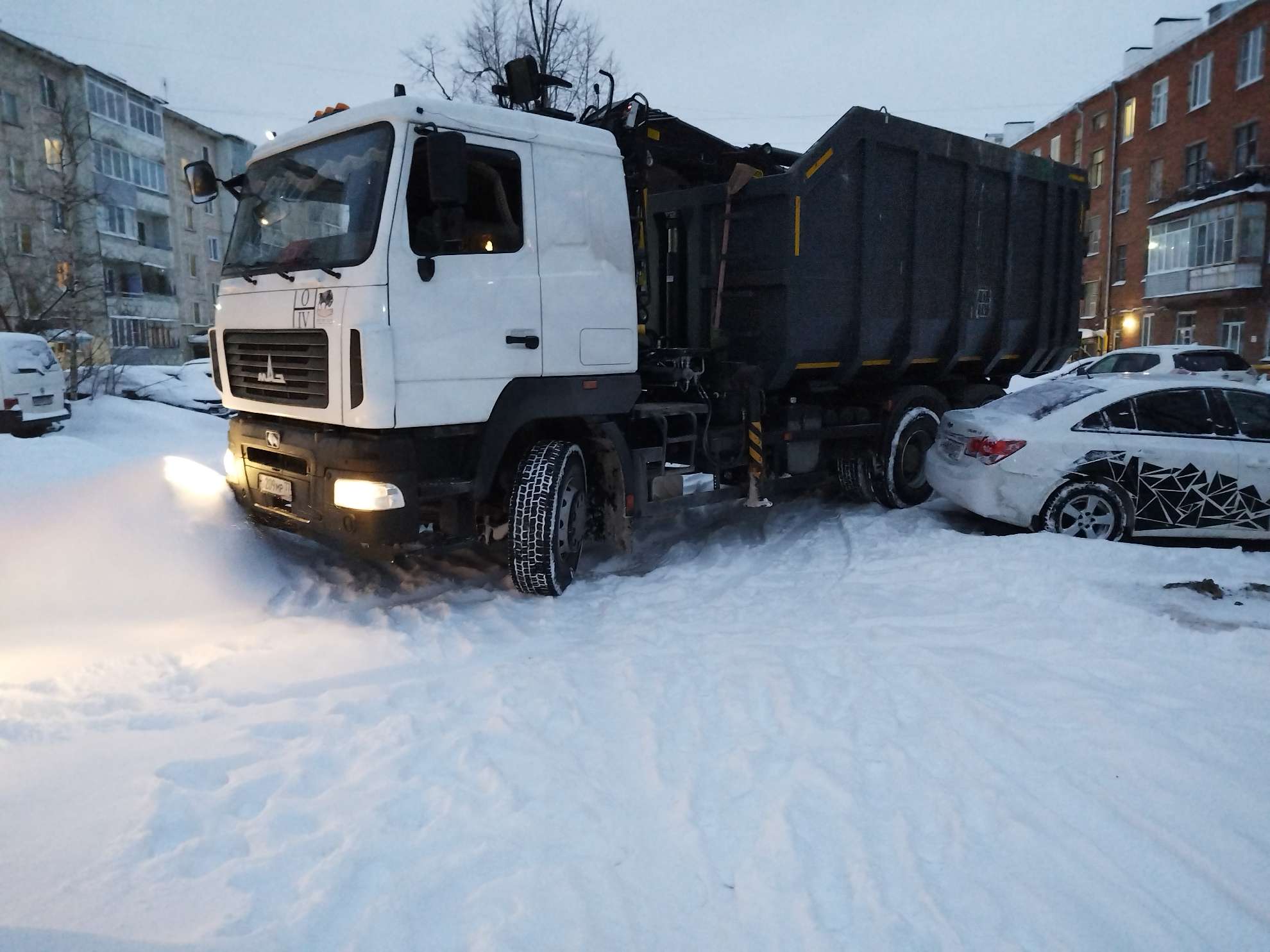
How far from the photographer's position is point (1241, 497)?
6500 millimetres

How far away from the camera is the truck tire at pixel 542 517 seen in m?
5.39

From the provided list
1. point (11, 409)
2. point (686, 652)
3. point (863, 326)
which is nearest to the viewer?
point (686, 652)

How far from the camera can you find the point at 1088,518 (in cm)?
652

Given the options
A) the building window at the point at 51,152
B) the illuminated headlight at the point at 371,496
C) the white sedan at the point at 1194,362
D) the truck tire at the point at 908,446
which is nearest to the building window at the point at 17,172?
the building window at the point at 51,152

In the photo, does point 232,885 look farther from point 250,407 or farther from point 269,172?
point 269,172

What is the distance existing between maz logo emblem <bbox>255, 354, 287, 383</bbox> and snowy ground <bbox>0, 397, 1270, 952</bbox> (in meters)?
1.21

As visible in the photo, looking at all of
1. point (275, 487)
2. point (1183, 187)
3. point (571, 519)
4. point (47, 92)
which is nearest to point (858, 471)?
point (571, 519)

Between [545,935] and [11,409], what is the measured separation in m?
13.8

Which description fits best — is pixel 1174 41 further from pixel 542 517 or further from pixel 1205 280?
pixel 542 517

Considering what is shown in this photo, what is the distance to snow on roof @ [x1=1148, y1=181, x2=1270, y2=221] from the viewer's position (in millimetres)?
29078

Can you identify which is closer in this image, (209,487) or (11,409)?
(209,487)

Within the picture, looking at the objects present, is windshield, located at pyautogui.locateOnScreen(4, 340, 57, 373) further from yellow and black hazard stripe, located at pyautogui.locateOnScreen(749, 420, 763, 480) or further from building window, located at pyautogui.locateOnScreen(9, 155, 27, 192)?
building window, located at pyautogui.locateOnScreen(9, 155, 27, 192)


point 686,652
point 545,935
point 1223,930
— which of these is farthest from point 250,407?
point 1223,930

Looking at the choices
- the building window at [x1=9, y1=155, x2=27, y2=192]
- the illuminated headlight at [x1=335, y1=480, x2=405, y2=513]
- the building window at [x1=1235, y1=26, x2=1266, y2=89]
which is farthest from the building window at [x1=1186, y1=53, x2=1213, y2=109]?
the building window at [x1=9, y1=155, x2=27, y2=192]
